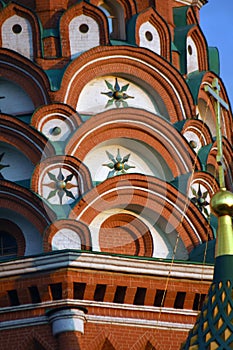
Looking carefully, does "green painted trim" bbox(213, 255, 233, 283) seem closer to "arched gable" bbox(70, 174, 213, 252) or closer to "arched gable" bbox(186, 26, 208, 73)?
"arched gable" bbox(70, 174, 213, 252)

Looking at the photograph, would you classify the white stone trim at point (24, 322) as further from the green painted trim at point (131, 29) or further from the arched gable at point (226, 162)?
the green painted trim at point (131, 29)

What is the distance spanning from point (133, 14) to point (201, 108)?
173 cm

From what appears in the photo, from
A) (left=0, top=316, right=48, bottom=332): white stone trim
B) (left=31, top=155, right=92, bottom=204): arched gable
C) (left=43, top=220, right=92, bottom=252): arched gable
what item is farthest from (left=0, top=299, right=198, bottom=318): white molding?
(left=31, top=155, right=92, bottom=204): arched gable

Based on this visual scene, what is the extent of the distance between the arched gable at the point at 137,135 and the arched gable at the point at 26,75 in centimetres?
78

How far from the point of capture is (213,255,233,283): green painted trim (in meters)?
17.5

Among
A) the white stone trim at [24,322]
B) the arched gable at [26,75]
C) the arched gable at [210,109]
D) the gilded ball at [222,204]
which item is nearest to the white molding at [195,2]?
the arched gable at [210,109]

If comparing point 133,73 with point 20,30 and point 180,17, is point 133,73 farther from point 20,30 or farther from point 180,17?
point 180,17

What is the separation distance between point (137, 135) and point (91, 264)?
2994 mm

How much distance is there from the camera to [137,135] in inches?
984

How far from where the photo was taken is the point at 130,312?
2314 cm

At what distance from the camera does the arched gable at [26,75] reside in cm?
2475

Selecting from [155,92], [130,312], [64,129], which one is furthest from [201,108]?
[130,312]

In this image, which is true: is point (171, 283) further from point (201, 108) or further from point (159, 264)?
point (201, 108)

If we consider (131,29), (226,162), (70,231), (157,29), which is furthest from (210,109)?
(70,231)
